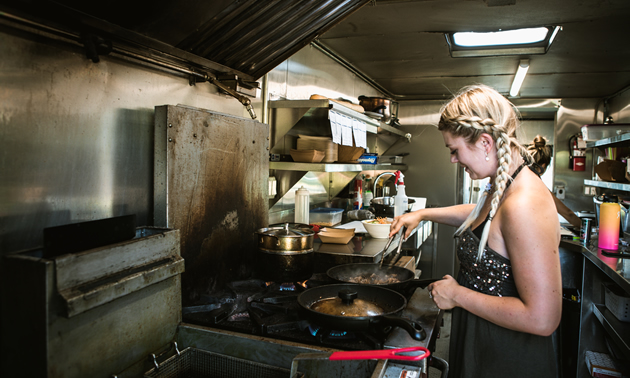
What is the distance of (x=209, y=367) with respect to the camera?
156cm

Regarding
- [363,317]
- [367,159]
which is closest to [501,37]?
[367,159]

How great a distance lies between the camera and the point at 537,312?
1.34 metres

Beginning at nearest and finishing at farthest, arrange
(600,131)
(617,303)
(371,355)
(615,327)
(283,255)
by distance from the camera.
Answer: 1. (371,355)
2. (283,255)
3. (615,327)
4. (617,303)
5. (600,131)

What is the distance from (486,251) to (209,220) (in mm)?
1258

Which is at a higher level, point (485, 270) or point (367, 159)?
point (367, 159)

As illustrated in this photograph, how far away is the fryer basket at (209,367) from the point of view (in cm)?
146

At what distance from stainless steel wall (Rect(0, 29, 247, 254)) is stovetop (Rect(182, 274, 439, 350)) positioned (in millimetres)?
522

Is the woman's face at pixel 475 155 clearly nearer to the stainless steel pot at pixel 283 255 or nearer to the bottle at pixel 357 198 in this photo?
the stainless steel pot at pixel 283 255

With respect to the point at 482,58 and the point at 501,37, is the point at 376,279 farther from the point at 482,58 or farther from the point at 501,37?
the point at 482,58

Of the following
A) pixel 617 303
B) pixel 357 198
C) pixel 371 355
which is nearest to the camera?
pixel 371 355

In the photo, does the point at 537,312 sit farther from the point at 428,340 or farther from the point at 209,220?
the point at 209,220

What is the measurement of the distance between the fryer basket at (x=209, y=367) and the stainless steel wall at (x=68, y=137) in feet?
2.02

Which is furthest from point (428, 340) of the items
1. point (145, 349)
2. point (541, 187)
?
point (145, 349)

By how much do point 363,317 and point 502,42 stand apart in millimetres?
3344
